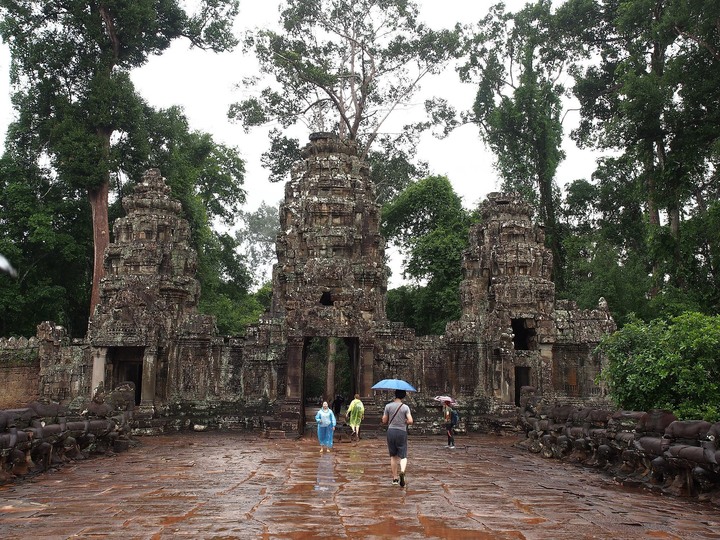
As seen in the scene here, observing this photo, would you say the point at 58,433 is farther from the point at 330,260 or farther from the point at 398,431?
the point at 330,260

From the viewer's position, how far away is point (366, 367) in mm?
17578

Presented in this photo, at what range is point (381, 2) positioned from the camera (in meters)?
33.9

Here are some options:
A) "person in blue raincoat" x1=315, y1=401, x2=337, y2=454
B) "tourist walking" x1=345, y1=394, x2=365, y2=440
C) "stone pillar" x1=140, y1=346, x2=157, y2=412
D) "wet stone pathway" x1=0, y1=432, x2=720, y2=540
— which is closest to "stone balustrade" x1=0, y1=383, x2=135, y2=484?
"wet stone pathway" x1=0, y1=432, x2=720, y2=540

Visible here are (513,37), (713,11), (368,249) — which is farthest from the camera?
(513,37)

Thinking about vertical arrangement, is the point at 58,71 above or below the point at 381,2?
below

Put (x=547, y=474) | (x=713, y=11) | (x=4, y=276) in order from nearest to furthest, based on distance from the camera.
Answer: (x=547, y=474) < (x=713, y=11) < (x=4, y=276)

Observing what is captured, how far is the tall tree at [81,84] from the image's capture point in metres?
25.9

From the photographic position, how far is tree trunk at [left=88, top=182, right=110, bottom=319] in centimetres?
2550

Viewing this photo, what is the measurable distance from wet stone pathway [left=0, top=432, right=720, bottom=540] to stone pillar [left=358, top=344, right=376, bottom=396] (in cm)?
470

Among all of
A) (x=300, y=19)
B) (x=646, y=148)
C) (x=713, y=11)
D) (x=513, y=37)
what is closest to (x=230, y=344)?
(x=646, y=148)

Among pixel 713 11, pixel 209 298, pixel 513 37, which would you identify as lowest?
pixel 209 298

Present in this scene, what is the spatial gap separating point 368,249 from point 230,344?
5564mm

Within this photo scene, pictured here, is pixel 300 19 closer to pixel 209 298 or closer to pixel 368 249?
pixel 209 298

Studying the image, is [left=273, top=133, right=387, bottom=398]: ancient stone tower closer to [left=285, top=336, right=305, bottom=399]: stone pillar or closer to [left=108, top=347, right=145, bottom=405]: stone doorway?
[left=285, top=336, right=305, bottom=399]: stone pillar
